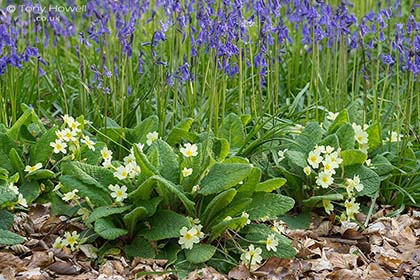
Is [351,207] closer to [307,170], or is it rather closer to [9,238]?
[307,170]

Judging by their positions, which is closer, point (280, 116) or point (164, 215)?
point (164, 215)

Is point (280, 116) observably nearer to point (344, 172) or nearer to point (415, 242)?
point (344, 172)

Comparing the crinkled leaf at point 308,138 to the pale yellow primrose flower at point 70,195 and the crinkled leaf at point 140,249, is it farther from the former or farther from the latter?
the pale yellow primrose flower at point 70,195

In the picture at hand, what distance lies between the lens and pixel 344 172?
12.1ft

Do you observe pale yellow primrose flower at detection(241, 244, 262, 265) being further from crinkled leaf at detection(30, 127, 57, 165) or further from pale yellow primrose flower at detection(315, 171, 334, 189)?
crinkled leaf at detection(30, 127, 57, 165)

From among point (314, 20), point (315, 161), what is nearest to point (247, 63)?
point (314, 20)

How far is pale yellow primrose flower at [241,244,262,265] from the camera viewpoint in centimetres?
318

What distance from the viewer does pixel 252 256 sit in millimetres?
3188

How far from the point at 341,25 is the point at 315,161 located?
3.01 feet

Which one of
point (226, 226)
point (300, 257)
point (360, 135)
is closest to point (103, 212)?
point (226, 226)

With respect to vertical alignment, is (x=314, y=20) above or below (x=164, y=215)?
above

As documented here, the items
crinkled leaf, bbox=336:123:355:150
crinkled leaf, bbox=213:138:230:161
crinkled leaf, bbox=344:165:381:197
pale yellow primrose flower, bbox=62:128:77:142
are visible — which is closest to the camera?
crinkled leaf, bbox=213:138:230:161

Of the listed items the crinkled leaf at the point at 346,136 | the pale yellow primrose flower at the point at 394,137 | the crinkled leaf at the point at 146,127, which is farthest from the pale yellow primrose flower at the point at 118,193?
the pale yellow primrose flower at the point at 394,137

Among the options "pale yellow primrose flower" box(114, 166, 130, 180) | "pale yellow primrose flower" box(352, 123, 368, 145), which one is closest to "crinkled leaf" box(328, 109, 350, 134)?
"pale yellow primrose flower" box(352, 123, 368, 145)
